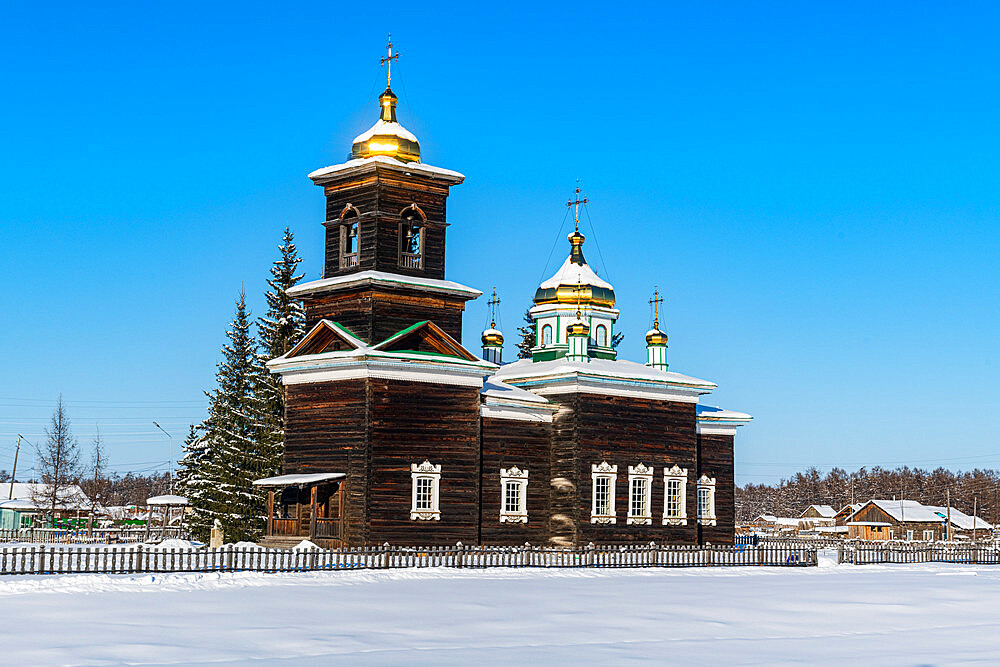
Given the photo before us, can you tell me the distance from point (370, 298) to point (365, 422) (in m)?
4.34

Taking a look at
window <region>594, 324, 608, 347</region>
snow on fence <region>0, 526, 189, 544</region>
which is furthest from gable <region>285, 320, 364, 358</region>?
snow on fence <region>0, 526, 189, 544</region>

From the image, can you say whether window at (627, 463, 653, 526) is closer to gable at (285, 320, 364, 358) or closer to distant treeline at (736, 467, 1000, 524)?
gable at (285, 320, 364, 358)

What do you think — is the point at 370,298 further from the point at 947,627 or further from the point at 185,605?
the point at 947,627

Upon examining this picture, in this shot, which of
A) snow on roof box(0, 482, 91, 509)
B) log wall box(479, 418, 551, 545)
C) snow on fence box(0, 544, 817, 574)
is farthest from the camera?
snow on roof box(0, 482, 91, 509)

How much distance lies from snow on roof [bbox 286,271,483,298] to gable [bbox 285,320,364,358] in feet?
4.22

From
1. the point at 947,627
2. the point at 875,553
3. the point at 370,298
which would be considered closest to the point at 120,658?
the point at 947,627

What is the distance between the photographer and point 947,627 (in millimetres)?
23891

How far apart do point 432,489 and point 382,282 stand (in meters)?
6.41

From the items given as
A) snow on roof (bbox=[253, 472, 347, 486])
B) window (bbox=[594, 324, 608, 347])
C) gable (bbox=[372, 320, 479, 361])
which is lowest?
snow on roof (bbox=[253, 472, 347, 486])

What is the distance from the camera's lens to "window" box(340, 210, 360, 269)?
43156mm

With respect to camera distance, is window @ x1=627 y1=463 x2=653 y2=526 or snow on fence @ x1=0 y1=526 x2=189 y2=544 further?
snow on fence @ x1=0 y1=526 x2=189 y2=544

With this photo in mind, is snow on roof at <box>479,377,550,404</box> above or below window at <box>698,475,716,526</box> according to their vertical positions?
above

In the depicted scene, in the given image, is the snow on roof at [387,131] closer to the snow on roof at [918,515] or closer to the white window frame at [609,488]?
the white window frame at [609,488]

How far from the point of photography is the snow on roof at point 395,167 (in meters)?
42.6
